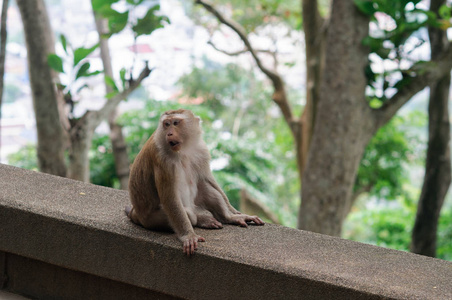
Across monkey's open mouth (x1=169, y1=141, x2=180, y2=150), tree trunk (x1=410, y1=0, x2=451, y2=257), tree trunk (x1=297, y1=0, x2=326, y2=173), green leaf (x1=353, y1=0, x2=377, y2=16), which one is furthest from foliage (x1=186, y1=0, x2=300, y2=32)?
monkey's open mouth (x1=169, y1=141, x2=180, y2=150)

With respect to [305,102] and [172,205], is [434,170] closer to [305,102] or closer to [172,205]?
[305,102]

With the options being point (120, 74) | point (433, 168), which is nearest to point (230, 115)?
point (433, 168)

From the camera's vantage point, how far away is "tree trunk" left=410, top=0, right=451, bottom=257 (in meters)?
5.91

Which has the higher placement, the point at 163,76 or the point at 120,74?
the point at 120,74

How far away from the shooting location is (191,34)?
484 inches

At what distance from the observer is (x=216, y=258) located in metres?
1.99

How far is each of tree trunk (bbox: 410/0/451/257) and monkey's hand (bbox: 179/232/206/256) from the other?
4.43 meters

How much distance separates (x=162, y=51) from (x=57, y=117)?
903cm

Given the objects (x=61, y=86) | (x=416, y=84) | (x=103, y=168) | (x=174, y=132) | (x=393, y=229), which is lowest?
(x=393, y=229)

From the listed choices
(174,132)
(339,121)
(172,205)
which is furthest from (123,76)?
(172,205)

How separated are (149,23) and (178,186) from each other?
2.39 m

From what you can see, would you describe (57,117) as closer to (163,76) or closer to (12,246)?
(12,246)

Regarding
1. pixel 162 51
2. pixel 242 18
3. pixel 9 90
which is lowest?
pixel 9 90

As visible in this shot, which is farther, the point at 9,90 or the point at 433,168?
the point at 9,90
